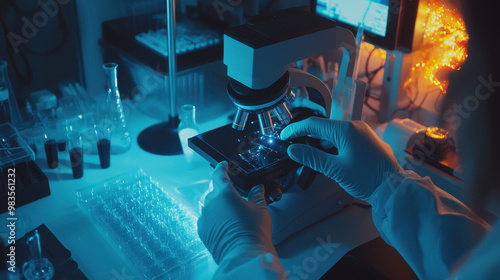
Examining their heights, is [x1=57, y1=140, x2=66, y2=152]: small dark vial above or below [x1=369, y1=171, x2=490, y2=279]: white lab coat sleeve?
below

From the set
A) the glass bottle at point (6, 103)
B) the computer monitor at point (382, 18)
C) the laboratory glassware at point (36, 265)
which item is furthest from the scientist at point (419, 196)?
the glass bottle at point (6, 103)

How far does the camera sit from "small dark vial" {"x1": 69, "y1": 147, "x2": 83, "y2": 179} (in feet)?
5.15

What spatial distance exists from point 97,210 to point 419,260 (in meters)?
0.94

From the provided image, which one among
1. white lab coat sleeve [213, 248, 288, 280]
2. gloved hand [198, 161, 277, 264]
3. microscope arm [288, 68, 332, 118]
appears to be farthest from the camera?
microscope arm [288, 68, 332, 118]

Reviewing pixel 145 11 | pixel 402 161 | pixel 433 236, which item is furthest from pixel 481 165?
pixel 145 11

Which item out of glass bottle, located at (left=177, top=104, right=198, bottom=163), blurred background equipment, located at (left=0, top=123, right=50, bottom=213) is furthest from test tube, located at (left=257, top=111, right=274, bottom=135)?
blurred background equipment, located at (left=0, top=123, right=50, bottom=213)

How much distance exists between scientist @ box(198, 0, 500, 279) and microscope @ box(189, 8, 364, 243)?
0.07 metres

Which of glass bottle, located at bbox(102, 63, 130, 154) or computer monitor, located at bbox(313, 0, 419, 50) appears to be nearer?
computer monitor, located at bbox(313, 0, 419, 50)

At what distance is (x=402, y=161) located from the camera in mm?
1634

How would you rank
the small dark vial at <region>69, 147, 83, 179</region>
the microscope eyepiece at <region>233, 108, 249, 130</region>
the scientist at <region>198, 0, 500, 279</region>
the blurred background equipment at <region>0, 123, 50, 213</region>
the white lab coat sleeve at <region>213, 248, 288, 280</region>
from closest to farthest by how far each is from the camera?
the scientist at <region>198, 0, 500, 279</region>, the white lab coat sleeve at <region>213, 248, 288, 280</region>, the microscope eyepiece at <region>233, 108, 249, 130</region>, the blurred background equipment at <region>0, 123, 50, 213</region>, the small dark vial at <region>69, 147, 83, 179</region>

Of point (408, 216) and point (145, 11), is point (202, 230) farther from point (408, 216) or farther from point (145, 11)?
point (145, 11)

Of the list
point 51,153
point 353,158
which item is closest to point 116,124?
point 51,153

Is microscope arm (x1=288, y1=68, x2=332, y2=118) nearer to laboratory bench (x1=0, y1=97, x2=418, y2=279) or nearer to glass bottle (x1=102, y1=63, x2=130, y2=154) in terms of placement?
laboratory bench (x1=0, y1=97, x2=418, y2=279)

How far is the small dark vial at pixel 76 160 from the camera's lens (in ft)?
5.15
